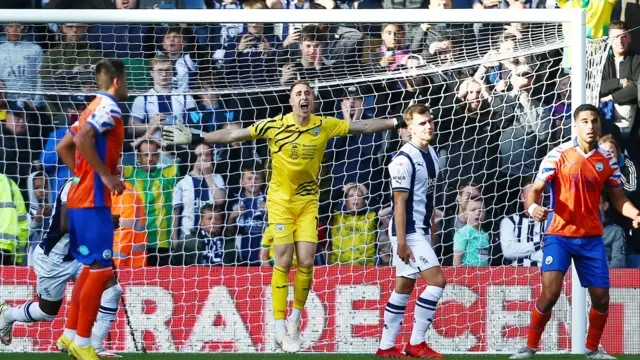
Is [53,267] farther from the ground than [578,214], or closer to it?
closer to it

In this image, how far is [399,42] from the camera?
1052 cm

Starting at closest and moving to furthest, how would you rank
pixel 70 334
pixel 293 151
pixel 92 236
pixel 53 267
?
pixel 92 236 → pixel 70 334 → pixel 53 267 → pixel 293 151

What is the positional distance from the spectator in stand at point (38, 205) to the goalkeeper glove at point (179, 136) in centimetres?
258

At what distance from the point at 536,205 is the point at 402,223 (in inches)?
39.5

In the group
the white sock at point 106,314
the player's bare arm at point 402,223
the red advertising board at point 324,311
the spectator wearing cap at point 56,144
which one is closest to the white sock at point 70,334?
the white sock at point 106,314

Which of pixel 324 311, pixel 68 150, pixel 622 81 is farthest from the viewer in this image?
pixel 622 81

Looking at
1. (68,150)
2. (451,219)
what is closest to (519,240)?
(451,219)

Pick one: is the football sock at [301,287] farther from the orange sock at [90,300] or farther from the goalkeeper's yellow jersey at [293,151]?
the orange sock at [90,300]

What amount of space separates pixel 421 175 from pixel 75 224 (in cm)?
272

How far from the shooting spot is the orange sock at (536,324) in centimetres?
791

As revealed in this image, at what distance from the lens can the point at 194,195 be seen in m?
10.3

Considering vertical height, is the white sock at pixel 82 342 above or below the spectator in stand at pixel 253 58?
below

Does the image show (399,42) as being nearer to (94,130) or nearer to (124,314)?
(124,314)

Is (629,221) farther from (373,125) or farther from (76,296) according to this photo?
(76,296)
